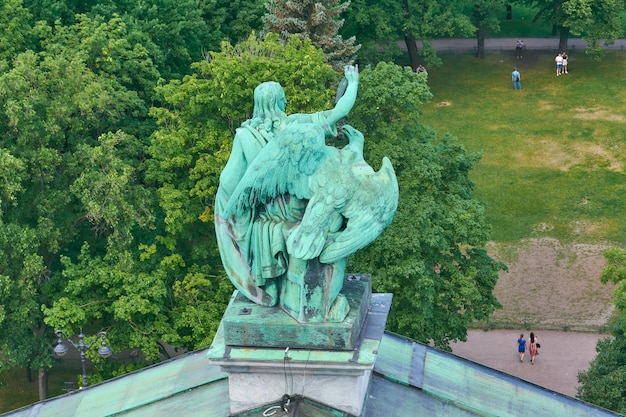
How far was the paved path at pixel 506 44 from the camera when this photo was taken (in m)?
81.6

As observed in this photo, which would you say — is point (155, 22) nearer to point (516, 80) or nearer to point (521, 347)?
point (521, 347)

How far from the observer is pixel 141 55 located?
1871 inches

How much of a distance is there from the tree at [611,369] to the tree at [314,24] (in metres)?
21.8

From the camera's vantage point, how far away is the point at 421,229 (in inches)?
1553

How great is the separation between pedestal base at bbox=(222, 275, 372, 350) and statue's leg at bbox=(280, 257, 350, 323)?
0.16 meters

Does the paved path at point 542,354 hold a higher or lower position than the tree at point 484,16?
lower

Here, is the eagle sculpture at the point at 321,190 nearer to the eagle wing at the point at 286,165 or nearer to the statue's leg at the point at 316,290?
the eagle wing at the point at 286,165

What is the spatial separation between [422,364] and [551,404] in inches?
106

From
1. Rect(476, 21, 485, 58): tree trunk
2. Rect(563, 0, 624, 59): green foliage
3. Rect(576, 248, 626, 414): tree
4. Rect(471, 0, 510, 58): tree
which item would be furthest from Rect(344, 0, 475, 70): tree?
Rect(576, 248, 626, 414): tree

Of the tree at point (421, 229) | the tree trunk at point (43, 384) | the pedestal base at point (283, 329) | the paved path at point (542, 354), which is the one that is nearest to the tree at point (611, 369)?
the tree at point (421, 229)

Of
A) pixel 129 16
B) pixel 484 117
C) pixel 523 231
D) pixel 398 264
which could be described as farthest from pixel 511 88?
pixel 398 264

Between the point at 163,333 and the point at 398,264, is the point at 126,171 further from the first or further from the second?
the point at 398,264

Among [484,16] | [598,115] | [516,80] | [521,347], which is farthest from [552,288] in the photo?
[484,16]

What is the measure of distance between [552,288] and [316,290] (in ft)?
101
